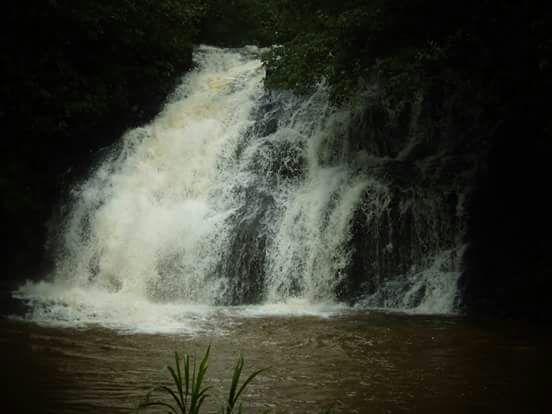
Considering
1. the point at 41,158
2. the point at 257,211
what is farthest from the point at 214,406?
the point at 41,158

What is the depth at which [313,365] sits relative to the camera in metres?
7.50

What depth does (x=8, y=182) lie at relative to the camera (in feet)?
48.0

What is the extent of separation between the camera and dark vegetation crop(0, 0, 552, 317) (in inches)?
437

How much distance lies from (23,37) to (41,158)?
111 inches

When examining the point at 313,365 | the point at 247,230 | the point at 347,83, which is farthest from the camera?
the point at 247,230

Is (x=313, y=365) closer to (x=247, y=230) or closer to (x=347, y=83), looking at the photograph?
(x=247, y=230)

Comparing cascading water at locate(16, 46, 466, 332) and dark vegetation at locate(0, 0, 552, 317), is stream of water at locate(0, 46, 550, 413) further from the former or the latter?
dark vegetation at locate(0, 0, 552, 317)

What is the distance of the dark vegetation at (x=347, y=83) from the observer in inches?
437

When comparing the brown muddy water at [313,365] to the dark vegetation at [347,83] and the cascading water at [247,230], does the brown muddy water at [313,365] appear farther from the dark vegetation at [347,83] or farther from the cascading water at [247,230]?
the dark vegetation at [347,83]

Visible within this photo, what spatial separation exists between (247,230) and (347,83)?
3.27 meters

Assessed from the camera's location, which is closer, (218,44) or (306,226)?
(306,226)

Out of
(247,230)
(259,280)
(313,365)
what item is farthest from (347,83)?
(313,365)

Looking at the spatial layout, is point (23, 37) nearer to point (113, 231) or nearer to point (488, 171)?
point (113, 231)

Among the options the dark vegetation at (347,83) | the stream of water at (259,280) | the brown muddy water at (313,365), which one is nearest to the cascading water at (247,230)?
the stream of water at (259,280)
